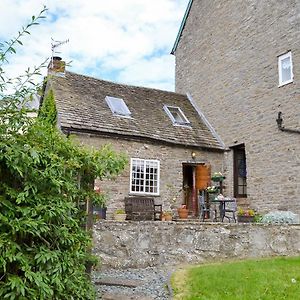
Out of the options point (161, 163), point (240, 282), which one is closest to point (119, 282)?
point (240, 282)

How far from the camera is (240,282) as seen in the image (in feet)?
23.1

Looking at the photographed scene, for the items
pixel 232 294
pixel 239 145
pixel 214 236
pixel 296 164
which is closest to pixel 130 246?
pixel 214 236

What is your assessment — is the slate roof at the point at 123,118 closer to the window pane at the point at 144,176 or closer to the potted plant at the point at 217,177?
the window pane at the point at 144,176

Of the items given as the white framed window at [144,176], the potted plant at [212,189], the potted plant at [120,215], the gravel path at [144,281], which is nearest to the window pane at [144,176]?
the white framed window at [144,176]

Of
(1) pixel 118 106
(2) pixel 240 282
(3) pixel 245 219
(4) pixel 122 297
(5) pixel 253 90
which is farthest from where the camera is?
(1) pixel 118 106

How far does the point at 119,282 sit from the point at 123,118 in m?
9.22

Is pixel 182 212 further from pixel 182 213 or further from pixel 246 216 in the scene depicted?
pixel 246 216

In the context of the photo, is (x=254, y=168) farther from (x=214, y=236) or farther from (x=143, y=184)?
(x=214, y=236)

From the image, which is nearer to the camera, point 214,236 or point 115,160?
point 115,160

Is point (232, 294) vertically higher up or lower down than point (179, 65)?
lower down

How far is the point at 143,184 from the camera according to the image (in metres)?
15.1

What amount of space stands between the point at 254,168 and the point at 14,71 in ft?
40.1

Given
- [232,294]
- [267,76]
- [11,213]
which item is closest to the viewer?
[11,213]

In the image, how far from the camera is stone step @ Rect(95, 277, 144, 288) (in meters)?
7.18
